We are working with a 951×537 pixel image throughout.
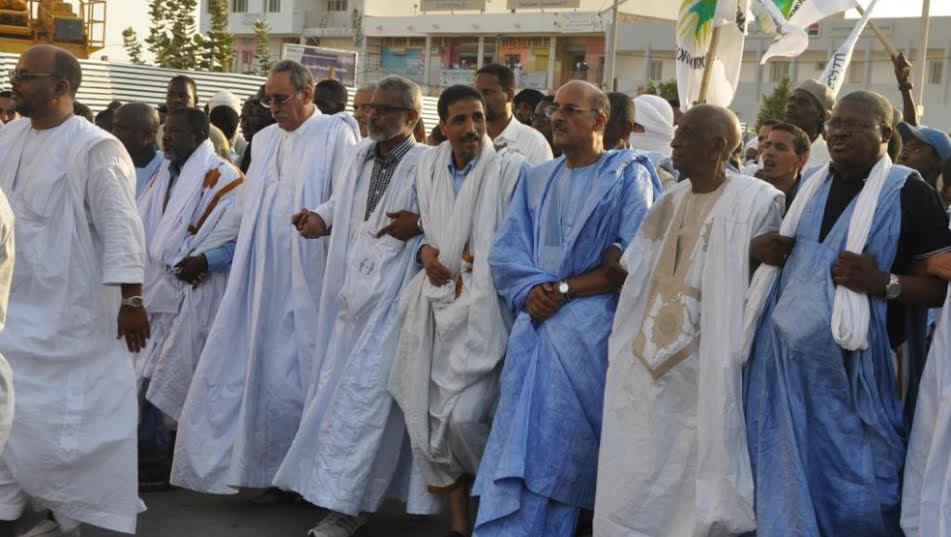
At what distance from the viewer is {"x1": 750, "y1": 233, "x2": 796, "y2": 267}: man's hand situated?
5.76 meters

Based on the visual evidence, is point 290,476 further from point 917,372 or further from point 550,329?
point 917,372

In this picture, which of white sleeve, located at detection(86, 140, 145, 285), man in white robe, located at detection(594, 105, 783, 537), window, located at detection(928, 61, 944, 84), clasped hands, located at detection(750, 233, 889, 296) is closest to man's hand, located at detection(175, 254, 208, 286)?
white sleeve, located at detection(86, 140, 145, 285)

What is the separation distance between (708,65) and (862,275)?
13.9 ft

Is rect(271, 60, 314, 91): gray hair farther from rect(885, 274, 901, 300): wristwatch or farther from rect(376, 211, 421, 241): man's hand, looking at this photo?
rect(885, 274, 901, 300): wristwatch

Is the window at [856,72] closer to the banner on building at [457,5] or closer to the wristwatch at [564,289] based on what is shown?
the banner on building at [457,5]

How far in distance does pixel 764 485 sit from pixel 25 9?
29.6 metres

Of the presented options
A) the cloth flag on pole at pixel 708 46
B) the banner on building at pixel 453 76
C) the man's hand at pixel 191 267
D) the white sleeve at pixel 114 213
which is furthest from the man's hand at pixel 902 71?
the banner on building at pixel 453 76

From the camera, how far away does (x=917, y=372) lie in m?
5.73

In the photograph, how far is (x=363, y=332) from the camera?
23.5 feet

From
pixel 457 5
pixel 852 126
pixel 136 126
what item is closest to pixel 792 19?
pixel 136 126

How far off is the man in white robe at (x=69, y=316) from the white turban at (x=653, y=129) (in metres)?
3.22

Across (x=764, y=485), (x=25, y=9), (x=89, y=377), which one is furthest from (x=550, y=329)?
(x=25, y=9)

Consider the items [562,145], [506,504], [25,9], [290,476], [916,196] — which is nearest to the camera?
[916,196]

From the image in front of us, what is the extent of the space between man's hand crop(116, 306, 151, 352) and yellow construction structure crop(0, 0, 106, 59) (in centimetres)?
2537
